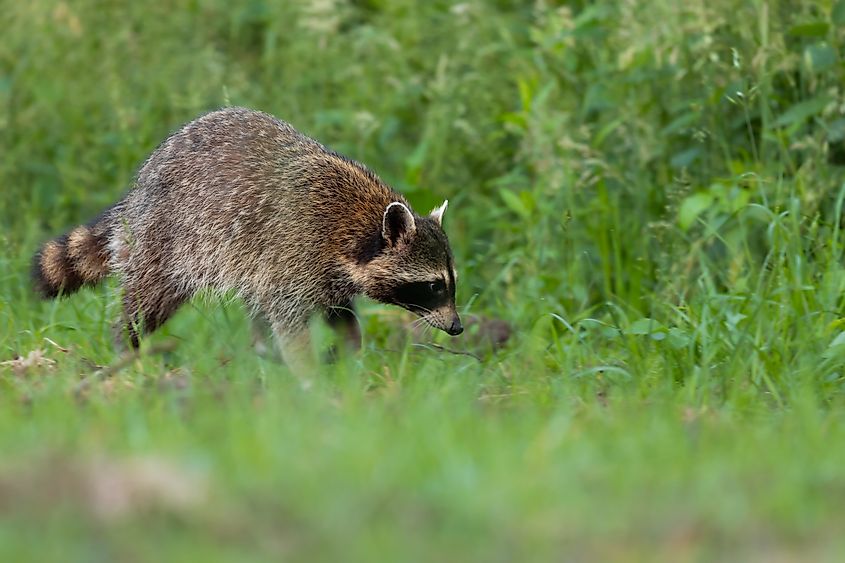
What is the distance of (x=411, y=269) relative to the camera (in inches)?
266

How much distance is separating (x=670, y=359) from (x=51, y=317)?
3.20 meters

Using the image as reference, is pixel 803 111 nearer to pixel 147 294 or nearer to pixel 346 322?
pixel 346 322

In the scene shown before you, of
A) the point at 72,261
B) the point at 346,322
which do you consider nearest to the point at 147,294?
the point at 72,261

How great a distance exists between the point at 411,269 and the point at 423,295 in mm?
151

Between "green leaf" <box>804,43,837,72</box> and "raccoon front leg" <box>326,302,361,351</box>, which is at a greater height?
"green leaf" <box>804,43,837,72</box>

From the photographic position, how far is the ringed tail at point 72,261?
702cm

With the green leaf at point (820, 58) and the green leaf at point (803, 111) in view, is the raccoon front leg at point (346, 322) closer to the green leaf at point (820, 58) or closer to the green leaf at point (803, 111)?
the green leaf at point (803, 111)

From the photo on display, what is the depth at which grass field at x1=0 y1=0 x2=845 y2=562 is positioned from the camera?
3186 mm

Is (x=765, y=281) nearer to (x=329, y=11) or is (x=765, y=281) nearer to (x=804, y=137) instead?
(x=804, y=137)

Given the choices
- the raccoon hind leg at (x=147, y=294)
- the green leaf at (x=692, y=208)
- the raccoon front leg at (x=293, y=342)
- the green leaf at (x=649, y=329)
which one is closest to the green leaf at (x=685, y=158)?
the green leaf at (x=692, y=208)

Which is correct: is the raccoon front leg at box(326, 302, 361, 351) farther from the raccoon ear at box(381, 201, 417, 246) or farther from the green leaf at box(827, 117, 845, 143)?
the green leaf at box(827, 117, 845, 143)

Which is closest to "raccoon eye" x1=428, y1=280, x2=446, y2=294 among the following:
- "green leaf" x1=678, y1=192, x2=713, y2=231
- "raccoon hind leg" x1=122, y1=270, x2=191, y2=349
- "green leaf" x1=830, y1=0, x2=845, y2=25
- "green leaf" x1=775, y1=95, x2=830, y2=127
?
"raccoon hind leg" x1=122, y1=270, x2=191, y2=349

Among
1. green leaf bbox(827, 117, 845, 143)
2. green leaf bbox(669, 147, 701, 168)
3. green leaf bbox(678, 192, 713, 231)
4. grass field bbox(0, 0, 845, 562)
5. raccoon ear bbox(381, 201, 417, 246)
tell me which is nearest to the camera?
grass field bbox(0, 0, 845, 562)

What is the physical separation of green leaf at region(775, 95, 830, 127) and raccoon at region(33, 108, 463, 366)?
6.88 ft
